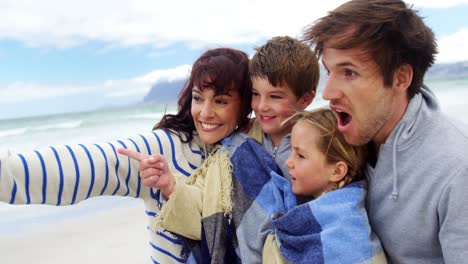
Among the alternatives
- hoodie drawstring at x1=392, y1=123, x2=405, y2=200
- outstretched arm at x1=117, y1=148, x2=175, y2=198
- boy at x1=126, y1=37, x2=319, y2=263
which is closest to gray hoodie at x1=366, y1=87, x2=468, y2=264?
hoodie drawstring at x1=392, y1=123, x2=405, y2=200

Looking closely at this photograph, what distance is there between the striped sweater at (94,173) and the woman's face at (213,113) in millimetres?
118

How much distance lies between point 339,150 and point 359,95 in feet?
0.96

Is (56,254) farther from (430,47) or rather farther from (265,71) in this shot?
(430,47)

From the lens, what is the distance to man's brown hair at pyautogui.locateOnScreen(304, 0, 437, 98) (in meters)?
1.71

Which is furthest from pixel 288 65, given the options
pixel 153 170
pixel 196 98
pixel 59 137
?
pixel 59 137

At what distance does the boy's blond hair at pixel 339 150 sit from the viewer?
6.45ft

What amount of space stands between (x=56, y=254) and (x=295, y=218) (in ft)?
11.6

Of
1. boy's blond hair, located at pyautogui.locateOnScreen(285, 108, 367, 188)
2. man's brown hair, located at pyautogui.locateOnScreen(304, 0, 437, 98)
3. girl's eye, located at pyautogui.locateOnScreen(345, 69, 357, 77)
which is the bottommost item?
boy's blond hair, located at pyautogui.locateOnScreen(285, 108, 367, 188)

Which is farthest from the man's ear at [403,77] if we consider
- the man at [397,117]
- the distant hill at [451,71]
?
the distant hill at [451,71]

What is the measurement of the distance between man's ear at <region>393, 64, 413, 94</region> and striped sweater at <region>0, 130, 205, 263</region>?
3.12 ft

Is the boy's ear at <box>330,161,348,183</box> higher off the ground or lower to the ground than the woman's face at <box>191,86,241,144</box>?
lower

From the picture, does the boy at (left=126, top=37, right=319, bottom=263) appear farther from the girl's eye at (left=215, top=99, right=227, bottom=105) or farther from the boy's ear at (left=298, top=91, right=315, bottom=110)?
the girl's eye at (left=215, top=99, right=227, bottom=105)

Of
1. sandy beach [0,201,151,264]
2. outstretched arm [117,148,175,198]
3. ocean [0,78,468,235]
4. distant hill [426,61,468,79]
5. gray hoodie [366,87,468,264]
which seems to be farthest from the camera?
distant hill [426,61,468,79]

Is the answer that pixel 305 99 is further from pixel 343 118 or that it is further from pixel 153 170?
pixel 153 170
